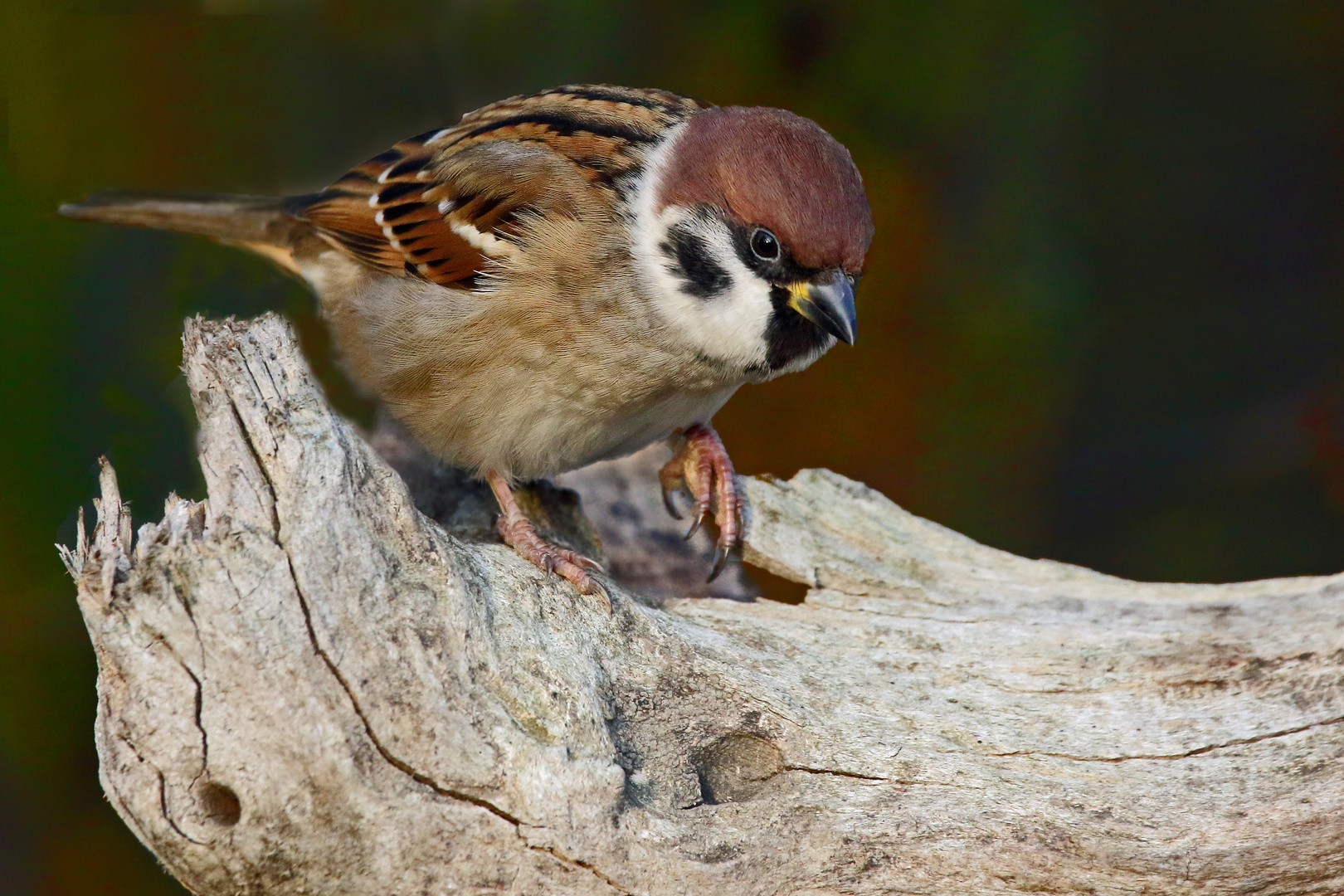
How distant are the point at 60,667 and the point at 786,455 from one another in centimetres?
194

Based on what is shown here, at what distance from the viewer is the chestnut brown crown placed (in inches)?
84.3

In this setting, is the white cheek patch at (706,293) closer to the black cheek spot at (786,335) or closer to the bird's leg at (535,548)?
the black cheek spot at (786,335)

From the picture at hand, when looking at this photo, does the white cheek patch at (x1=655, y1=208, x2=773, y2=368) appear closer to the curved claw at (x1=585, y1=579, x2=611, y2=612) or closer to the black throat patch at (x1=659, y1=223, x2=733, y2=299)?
the black throat patch at (x1=659, y1=223, x2=733, y2=299)

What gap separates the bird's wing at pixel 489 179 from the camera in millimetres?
2559

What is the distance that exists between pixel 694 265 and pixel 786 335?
0.23 metres

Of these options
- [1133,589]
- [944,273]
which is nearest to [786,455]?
[944,273]

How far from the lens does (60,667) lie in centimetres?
266

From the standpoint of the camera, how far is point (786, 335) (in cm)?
229

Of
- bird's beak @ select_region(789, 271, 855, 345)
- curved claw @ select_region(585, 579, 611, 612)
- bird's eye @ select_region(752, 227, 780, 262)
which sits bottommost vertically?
curved claw @ select_region(585, 579, 611, 612)

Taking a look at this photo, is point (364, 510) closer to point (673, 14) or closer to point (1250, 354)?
A: point (673, 14)

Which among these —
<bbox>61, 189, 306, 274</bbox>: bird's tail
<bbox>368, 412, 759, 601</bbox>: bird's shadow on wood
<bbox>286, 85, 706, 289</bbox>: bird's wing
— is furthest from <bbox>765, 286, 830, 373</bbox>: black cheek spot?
<bbox>61, 189, 306, 274</bbox>: bird's tail

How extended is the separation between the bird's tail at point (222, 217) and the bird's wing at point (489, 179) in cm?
25

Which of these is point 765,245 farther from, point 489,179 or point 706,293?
point 489,179

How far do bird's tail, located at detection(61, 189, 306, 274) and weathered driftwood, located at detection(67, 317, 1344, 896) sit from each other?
137 centimetres
